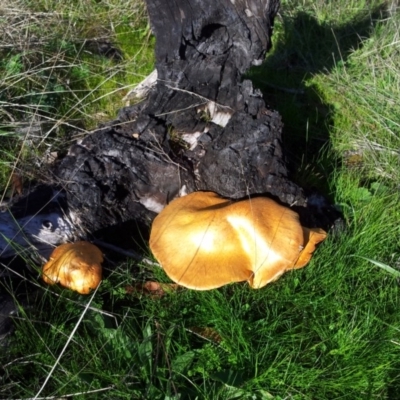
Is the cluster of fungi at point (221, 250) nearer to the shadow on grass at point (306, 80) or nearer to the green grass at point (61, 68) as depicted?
the shadow on grass at point (306, 80)

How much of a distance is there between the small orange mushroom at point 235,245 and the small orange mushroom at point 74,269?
363 mm

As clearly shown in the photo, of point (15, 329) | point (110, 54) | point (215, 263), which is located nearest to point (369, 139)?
point (215, 263)

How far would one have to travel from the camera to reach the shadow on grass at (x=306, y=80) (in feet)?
12.7

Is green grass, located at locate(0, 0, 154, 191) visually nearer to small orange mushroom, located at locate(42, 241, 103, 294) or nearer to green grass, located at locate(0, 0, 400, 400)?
small orange mushroom, located at locate(42, 241, 103, 294)

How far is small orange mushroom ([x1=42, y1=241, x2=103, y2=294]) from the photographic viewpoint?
2.85 meters

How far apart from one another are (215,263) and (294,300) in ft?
1.65

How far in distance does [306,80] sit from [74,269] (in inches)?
120

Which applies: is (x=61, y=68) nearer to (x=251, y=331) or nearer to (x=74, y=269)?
(x=74, y=269)

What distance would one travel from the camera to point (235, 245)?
9.30ft

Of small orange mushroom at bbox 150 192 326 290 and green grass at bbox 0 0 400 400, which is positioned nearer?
green grass at bbox 0 0 400 400

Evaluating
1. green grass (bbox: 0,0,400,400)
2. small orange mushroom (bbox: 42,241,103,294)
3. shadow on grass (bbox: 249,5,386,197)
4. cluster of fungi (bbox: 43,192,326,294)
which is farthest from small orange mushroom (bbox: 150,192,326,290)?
shadow on grass (bbox: 249,5,386,197)

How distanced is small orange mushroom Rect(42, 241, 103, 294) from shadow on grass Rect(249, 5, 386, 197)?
157 cm

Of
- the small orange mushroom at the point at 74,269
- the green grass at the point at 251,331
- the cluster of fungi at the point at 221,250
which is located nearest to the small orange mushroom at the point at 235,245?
the cluster of fungi at the point at 221,250

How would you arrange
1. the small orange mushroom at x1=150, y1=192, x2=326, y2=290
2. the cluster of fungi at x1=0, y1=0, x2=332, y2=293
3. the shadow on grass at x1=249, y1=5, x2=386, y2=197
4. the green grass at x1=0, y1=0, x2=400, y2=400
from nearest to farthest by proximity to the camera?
the green grass at x1=0, y1=0, x2=400, y2=400 < the small orange mushroom at x1=150, y1=192, x2=326, y2=290 < the cluster of fungi at x1=0, y1=0, x2=332, y2=293 < the shadow on grass at x1=249, y1=5, x2=386, y2=197
